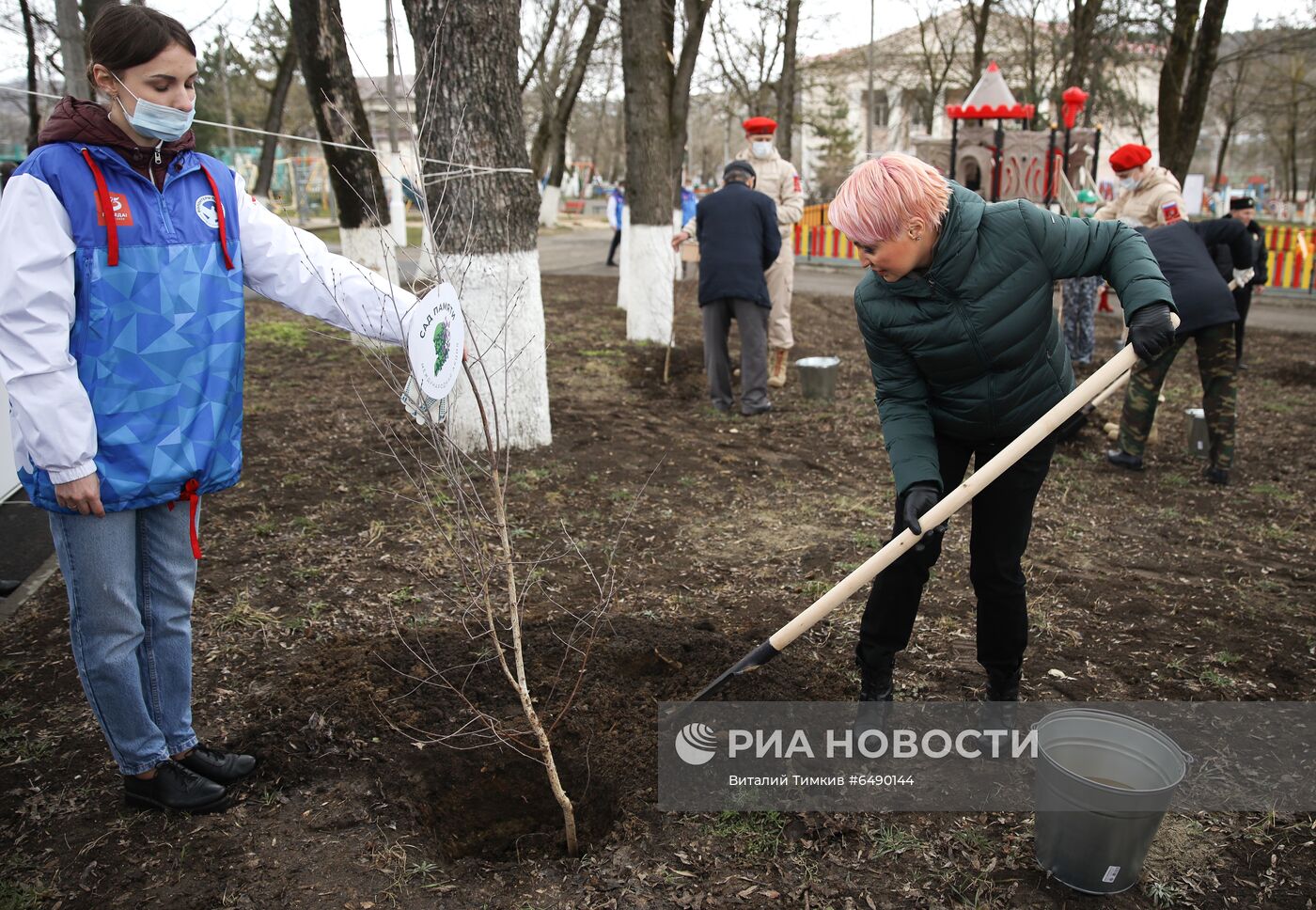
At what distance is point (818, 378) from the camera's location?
7.60m

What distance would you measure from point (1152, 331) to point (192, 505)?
2.46m

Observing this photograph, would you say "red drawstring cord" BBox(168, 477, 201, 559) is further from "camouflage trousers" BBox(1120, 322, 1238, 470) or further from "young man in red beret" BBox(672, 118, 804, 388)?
"young man in red beret" BBox(672, 118, 804, 388)

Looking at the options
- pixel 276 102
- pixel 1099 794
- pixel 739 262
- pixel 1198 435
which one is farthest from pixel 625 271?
pixel 1099 794

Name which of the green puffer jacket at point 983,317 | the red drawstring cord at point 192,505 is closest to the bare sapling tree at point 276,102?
the red drawstring cord at point 192,505

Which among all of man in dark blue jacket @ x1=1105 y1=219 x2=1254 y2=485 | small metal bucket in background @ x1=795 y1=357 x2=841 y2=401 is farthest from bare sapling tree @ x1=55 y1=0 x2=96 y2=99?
man in dark blue jacket @ x1=1105 y1=219 x2=1254 y2=485

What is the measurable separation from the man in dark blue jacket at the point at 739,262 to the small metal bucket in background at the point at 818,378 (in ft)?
2.10

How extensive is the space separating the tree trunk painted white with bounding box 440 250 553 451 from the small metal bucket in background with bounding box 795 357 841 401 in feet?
8.34

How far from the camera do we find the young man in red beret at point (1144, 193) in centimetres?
614

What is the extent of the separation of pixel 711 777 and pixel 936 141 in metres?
12.1

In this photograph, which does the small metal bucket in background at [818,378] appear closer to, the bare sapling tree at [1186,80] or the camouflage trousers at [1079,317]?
the camouflage trousers at [1079,317]

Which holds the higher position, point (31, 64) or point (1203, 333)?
point (31, 64)

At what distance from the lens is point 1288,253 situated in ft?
52.6

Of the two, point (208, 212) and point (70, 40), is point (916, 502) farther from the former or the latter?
point (70, 40)

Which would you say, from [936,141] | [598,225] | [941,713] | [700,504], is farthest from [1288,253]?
[598,225]
